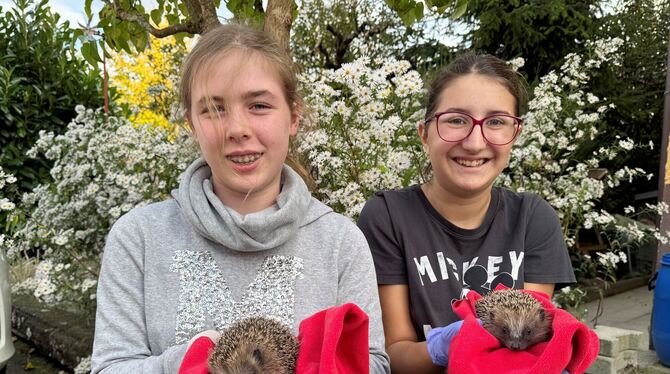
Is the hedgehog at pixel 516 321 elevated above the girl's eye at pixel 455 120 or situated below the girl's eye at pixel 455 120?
below

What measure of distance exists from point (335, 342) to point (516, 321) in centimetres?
58

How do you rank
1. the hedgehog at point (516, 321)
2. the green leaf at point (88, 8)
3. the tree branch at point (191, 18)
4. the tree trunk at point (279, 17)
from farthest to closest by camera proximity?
the green leaf at point (88, 8) < the tree branch at point (191, 18) < the tree trunk at point (279, 17) < the hedgehog at point (516, 321)

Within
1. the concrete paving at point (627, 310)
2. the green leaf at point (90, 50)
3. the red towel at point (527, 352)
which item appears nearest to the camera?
the red towel at point (527, 352)

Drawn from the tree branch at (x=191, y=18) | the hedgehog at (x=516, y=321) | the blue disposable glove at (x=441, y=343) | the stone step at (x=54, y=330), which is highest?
the tree branch at (x=191, y=18)

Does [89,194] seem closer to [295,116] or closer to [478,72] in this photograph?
[295,116]

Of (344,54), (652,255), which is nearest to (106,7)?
(344,54)

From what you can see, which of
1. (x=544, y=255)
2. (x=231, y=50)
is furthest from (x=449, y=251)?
(x=231, y=50)

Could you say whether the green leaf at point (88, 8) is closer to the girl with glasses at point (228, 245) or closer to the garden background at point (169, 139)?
the garden background at point (169, 139)

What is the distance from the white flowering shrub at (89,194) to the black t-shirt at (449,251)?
1.88 meters

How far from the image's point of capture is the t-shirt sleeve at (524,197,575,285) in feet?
7.81

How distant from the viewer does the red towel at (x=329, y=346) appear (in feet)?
4.76

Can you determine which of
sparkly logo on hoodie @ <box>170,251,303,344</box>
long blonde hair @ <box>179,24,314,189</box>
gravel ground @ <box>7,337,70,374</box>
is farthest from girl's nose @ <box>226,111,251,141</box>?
gravel ground @ <box>7,337,70,374</box>

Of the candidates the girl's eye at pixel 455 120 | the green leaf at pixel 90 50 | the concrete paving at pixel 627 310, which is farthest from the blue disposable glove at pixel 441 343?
the concrete paving at pixel 627 310

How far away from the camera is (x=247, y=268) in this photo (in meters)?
1.91
